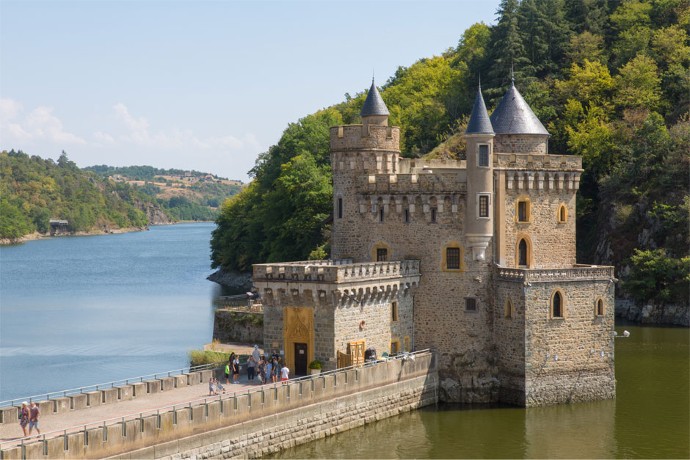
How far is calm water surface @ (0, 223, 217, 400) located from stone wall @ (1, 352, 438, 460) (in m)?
17.2

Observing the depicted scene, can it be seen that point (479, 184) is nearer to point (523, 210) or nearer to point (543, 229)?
point (523, 210)

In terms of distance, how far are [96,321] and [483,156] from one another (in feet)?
138

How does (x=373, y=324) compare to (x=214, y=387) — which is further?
(x=373, y=324)

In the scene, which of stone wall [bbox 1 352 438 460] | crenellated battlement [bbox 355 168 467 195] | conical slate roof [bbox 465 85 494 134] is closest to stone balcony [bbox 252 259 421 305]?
stone wall [bbox 1 352 438 460]

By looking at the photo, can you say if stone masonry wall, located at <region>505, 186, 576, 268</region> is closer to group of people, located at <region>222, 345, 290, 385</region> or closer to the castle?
the castle

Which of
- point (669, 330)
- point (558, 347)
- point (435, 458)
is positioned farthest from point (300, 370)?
point (669, 330)

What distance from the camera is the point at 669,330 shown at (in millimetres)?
65875

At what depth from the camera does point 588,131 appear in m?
82.0

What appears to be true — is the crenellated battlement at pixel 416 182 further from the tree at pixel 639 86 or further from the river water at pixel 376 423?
the tree at pixel 639 86

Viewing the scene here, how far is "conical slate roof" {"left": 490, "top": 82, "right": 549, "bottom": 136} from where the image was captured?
1970 inches

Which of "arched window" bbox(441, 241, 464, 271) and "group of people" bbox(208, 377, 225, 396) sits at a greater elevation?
"arched window" bbox(441, 241, 464, 271)

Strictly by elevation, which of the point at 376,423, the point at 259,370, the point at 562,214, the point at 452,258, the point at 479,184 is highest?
the point at 479,184

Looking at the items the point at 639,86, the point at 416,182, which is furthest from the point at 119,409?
the point at 639,86

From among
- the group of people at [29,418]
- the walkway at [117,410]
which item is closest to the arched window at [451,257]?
the walkway at [117,410]
